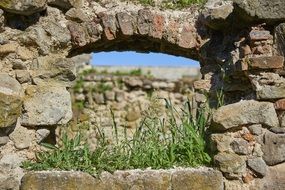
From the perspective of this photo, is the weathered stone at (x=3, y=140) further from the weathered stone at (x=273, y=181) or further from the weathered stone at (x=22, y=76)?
the weathered stone at (x=273, y=181)

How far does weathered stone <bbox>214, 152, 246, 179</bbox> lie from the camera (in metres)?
3.68

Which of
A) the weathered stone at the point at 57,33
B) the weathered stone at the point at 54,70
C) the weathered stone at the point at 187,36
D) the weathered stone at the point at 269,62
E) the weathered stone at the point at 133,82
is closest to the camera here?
the weathered stone at the point at 269,62

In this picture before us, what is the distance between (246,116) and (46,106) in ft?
4.71

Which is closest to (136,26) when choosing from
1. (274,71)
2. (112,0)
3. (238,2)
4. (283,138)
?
(112,0)

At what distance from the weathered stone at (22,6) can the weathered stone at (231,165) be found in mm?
1699

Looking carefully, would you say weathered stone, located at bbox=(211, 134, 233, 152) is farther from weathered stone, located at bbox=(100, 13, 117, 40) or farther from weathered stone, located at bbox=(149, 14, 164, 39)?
weathered stone, located at bbox=(100, 13, 117, 40)

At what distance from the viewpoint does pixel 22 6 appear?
3768 mm

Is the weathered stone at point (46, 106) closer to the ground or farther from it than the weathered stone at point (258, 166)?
farther from it

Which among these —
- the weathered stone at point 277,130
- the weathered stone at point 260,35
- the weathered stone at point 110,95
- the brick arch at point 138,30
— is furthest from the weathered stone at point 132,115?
the weathered stone at point 277,130

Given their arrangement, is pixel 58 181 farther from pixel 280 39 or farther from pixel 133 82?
pixel 133 82

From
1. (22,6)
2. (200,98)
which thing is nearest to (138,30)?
(200,98)

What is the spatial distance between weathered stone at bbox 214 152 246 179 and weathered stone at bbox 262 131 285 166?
0.56 ft

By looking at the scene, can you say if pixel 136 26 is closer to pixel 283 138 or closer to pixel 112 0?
pixel 112 0

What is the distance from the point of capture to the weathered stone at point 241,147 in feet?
12.2
